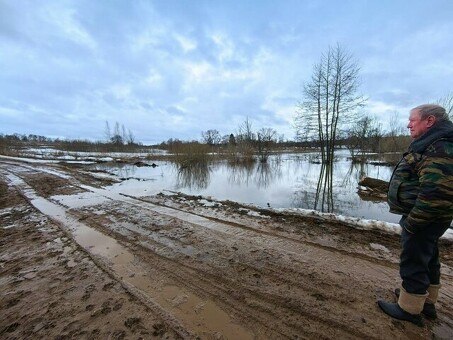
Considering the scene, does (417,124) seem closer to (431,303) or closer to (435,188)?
(435,188)

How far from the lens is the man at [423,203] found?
197 centimetres

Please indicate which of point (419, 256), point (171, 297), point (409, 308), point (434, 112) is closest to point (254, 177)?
point (171, 297)

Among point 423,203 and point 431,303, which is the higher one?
point 423,203

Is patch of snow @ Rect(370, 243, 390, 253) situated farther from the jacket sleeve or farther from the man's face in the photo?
the man's face

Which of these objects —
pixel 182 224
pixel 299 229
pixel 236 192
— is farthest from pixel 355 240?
pixel 236 192

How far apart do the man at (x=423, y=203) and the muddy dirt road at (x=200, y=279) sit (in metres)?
0.26

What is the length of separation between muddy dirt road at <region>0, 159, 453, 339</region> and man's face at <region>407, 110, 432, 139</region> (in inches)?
74.5

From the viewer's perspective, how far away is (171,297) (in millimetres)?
2781

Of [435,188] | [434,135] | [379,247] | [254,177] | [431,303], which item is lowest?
[254,177]

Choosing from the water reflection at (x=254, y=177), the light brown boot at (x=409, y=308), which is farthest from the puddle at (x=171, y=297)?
the water reflection at (x=254, y=177)

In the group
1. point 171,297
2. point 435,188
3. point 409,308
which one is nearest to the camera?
point 435,188

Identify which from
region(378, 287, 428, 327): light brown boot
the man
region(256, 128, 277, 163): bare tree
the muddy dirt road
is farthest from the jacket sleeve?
region(256, 128, 277, 163): bare tree

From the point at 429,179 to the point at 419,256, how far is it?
78 centimetres

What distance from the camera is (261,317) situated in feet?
8.01
